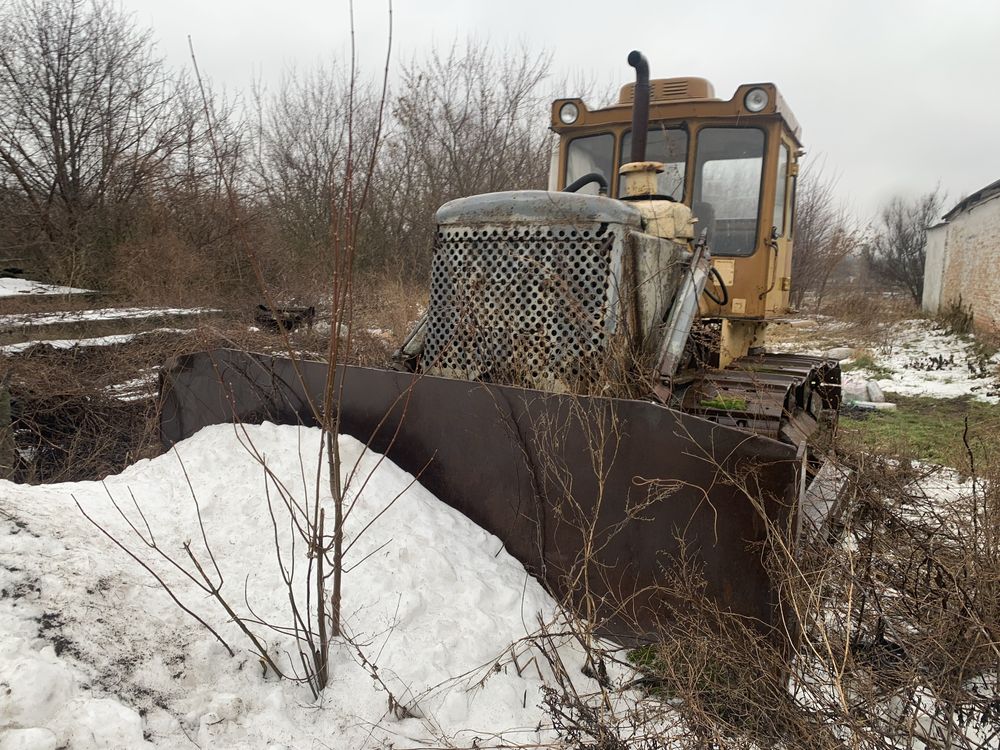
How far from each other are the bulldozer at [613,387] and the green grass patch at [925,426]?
136 cm

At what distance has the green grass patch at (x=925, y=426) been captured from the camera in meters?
5.25

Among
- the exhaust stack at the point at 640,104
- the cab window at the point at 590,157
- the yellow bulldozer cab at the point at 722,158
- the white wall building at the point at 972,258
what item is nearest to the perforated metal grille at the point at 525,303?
the exhaust stack at the point at 640,104

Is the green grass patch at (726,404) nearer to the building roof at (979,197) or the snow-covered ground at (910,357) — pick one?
the snow-covered ground at (910,357)

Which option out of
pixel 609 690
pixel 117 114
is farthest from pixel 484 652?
pixel 117 114

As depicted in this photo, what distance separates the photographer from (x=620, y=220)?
3287 mm

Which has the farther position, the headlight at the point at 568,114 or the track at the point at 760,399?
the headlight at the point at 568,114

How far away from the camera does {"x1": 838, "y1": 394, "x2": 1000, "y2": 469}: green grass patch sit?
5.25 m

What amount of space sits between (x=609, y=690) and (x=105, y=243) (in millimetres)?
11807

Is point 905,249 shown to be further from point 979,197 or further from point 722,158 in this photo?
point 722,158

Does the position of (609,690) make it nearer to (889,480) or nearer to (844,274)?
(889,480)

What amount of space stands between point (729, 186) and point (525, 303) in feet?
6.93

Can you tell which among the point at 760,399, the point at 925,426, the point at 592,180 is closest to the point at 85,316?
the point at 592,180

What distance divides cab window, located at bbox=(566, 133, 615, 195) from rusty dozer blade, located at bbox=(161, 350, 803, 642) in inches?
92.4

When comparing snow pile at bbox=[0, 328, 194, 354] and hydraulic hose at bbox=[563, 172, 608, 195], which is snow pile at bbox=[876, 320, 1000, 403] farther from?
snow pile at bbox=[0, 328, 194, 354]
